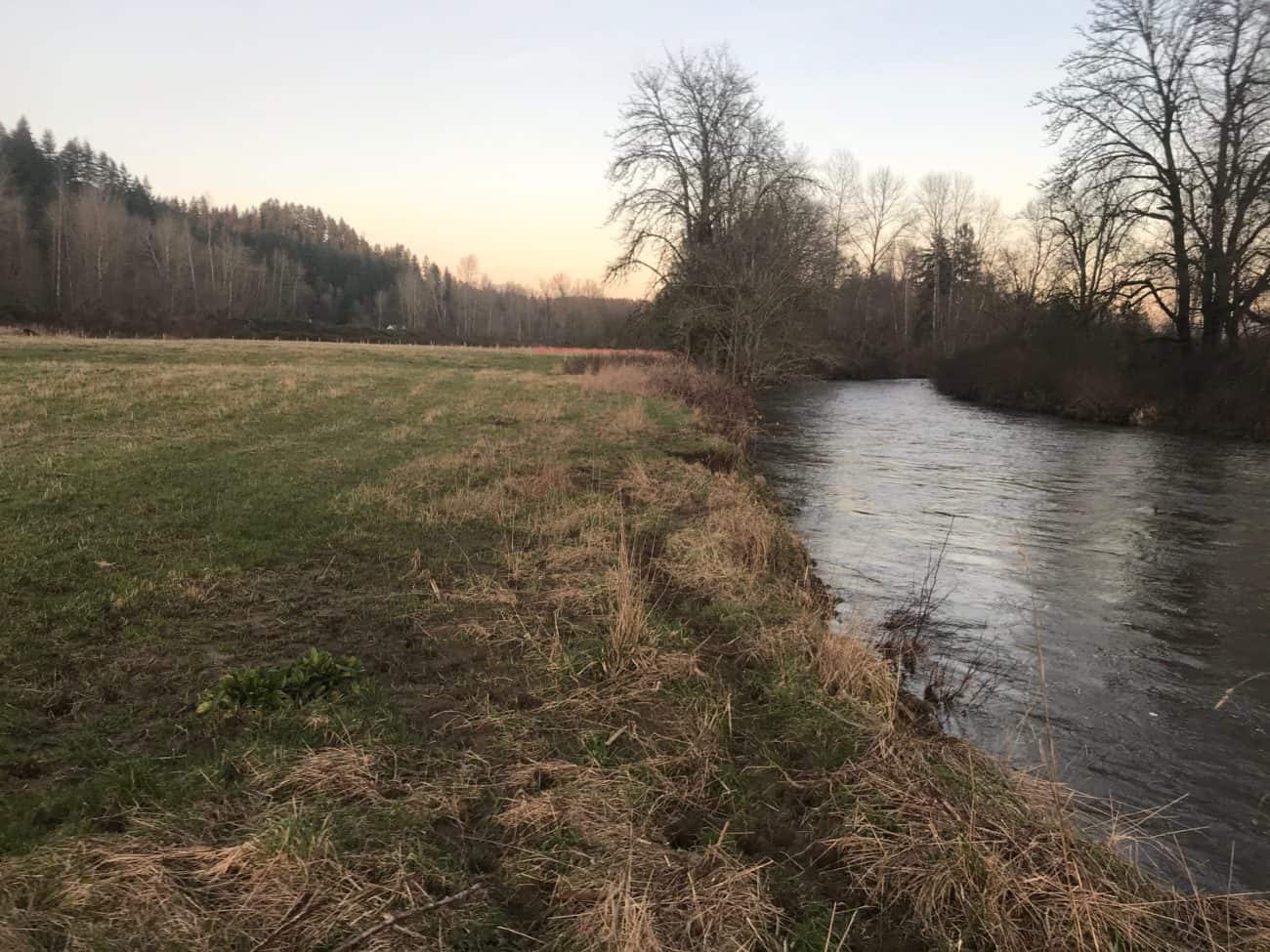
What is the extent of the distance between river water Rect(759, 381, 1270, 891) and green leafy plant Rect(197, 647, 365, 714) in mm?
3599

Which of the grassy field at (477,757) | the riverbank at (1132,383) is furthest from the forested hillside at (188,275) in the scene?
the grassy field at (477,757)

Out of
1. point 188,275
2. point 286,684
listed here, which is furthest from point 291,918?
point 188,275

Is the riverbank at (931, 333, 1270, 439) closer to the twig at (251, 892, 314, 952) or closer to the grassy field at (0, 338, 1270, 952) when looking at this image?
the grassy field at (0, 338, 1270, 952)

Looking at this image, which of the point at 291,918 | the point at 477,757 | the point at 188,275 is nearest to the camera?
the point at 291,918

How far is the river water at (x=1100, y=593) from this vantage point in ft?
14.6

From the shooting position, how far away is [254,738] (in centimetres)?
349

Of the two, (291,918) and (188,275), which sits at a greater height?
(188,275)

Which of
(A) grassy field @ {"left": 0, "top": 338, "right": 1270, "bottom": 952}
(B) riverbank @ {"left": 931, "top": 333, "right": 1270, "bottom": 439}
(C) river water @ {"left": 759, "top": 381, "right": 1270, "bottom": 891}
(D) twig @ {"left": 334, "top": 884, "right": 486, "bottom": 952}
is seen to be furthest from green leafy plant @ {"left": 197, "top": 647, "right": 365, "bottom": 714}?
(B) riverbank @ {"left": 931, "top": 333, "right": 1270, "bottom": 439}

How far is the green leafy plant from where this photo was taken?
3.79 meters

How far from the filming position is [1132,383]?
24297 mm

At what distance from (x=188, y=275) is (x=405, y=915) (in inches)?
3625

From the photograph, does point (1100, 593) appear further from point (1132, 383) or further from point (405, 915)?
point (1132, 383)

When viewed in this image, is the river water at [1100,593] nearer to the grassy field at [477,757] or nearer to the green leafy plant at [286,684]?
the grassy field at [477,757]

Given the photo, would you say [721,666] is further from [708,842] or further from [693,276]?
[693,276]
